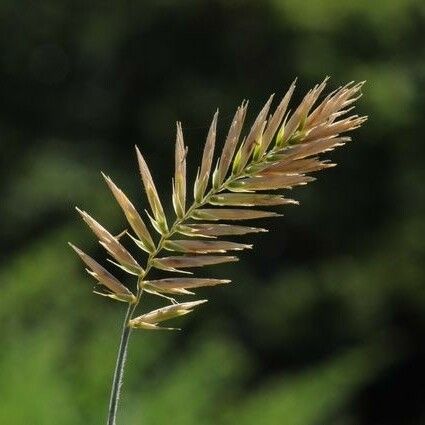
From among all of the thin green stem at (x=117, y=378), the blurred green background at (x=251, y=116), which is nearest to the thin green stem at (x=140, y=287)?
the thin green stem at (x=117, y=378)

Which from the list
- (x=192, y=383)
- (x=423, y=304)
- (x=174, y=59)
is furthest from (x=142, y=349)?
(x=174, y=59)

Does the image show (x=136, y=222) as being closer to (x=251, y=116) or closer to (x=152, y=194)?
(x=152, y=194)

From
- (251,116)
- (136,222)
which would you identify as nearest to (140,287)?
(136,222)

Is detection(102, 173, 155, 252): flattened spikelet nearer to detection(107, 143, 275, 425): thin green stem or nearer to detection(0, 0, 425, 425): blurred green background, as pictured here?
detection(107, 143, 275, 425): thin green stem

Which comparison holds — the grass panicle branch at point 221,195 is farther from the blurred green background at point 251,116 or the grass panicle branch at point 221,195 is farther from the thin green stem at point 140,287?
the blurred green background at point 251,116

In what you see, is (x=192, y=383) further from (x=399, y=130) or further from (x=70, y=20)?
(x=70, y=20)

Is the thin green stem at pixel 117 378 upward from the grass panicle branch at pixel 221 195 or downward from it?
downward

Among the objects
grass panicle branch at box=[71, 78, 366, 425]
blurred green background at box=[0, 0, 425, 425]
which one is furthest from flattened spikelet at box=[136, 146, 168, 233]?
blurred green background at box=[0, 0, 425, 425]

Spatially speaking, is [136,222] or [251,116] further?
[251,116]

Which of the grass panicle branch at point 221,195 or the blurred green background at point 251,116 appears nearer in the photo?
the grass panicle branch at point 221,195
